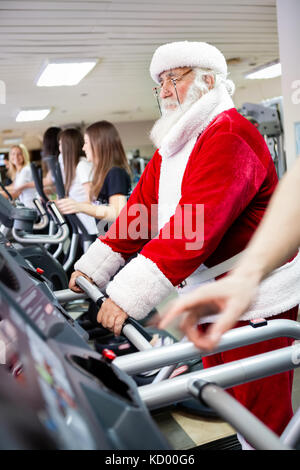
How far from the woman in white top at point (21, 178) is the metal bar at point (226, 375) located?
489 centimetres

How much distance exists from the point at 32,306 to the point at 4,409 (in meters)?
0.21

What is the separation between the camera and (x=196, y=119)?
1527 mm

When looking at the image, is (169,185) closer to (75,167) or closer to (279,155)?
(75,167)

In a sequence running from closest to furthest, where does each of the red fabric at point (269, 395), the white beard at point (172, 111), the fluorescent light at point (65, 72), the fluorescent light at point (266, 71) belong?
the red fabric at point (269, 395) → the white beard at point (172, 111) → the fluorescent light at point (65, 72) → the fluorescent light at point (266, 71)

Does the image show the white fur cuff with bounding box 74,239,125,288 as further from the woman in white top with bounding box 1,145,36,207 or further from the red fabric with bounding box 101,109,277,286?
the woman in white top with bounding box 1,145,36,207

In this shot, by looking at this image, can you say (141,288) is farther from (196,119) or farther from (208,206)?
(196,119)

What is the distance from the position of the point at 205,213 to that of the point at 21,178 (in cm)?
480

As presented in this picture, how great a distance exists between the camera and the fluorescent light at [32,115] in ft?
36.4

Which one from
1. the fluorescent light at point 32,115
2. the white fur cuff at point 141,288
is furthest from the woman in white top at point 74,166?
the fluorescent light at point 32,115

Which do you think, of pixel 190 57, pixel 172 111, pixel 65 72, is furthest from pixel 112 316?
pixel 65 72

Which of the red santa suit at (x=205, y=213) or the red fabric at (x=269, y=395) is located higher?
the red santa suit at (x=205, y=213)

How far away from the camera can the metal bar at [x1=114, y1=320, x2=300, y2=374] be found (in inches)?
37.4

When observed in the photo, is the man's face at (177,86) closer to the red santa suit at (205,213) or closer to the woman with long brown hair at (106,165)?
the red santa suit at (205,213)

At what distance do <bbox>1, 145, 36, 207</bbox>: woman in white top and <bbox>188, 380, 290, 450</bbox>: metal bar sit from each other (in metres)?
4.97
